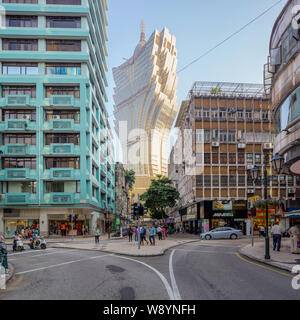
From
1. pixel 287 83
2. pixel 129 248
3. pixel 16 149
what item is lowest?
pixel 129 248

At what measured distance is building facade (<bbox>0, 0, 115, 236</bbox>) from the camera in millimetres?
46562

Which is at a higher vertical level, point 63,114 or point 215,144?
point 63,114

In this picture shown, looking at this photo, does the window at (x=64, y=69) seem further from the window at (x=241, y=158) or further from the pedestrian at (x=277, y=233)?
the pedestrian at (x=277, y=233)

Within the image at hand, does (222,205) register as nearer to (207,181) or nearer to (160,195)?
(207,181)

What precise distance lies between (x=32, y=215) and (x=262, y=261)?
3673 cm

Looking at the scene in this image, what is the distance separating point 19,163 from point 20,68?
505 inches

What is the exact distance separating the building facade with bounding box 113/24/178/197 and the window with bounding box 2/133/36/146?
97.1 metres

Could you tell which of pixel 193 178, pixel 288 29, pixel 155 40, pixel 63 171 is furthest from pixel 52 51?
pixel 155 40

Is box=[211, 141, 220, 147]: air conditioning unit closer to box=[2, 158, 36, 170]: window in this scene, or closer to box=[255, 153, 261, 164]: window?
box=[255, 153, 261, 164]: window

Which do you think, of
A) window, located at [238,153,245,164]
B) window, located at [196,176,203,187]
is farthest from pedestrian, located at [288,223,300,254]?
window, located at [238,153,245,164]

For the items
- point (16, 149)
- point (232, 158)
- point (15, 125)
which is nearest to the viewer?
point (16, 149)

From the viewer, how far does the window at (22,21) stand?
48362mm

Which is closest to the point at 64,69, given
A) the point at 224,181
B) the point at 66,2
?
the point at 66,2

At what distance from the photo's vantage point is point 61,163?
47.8m
